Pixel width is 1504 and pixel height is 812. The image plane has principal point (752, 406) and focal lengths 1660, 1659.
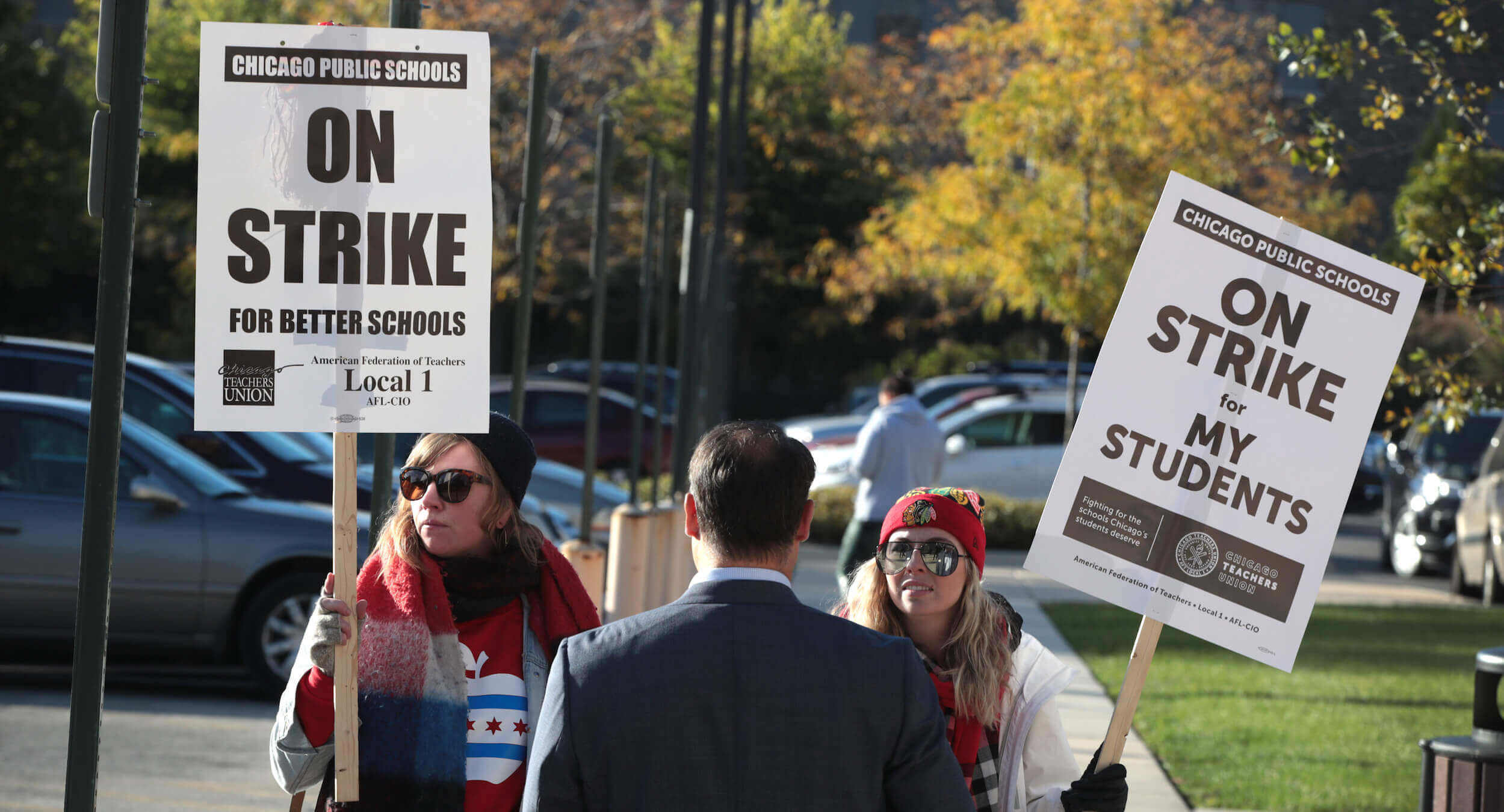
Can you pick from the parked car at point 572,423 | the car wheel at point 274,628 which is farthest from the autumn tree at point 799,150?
the car wheel at point 274,628

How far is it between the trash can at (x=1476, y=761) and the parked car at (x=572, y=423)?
1539cm

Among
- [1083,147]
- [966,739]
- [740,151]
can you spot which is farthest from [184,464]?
[740,151]

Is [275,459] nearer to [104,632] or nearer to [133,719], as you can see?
[133,719]

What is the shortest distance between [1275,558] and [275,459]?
758 cm

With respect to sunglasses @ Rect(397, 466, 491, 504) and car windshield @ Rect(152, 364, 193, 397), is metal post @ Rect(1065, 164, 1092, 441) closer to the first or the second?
car windshield @ Rect(152, 364, 193, 397)

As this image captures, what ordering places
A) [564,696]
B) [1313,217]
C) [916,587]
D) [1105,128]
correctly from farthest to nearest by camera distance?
[1313,217], [1105,128], [916,587], [564,696]

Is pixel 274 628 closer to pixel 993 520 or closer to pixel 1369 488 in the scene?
pixel 993 520

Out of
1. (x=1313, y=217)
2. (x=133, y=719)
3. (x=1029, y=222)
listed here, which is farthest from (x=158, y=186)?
(x=133, y=719)

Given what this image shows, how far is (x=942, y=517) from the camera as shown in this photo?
367 centimetres

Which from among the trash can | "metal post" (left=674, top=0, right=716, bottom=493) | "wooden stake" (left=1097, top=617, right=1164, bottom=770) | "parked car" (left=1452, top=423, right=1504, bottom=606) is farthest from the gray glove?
"parked car" (left=1452, top=423, right=1504, bottom=606)

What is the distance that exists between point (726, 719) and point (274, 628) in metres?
6.61

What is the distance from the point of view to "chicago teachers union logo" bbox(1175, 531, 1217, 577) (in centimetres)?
344

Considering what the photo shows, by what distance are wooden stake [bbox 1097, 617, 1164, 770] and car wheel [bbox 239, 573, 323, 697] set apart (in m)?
6.09

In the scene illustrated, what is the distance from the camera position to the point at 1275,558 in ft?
11.3
